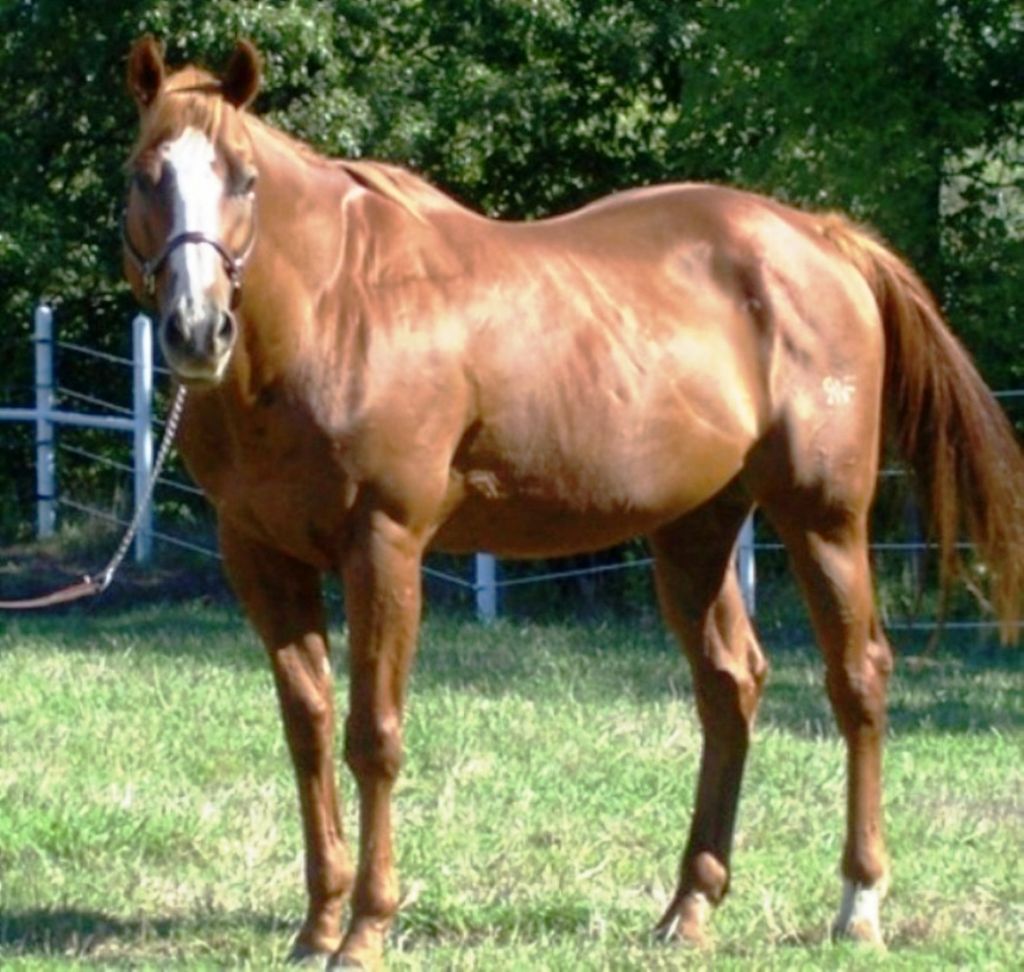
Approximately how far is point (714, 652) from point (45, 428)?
1016cm

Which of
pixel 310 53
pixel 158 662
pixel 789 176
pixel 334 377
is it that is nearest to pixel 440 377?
pixel 334 377

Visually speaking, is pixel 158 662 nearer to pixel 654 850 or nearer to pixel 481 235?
pixel 654 850

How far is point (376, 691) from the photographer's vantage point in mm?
5289

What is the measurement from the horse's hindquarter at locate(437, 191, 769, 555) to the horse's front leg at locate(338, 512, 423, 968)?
0.30 meters

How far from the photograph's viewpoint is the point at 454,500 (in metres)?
5.45

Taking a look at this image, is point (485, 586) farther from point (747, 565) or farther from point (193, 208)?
point (193, 208)

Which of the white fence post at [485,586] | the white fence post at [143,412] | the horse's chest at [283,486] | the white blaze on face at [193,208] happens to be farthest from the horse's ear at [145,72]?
the white fence post at [143,412]

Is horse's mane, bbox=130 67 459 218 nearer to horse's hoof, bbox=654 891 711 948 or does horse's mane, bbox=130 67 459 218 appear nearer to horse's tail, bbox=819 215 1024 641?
horse's tail, bbox=819 215 1024 641

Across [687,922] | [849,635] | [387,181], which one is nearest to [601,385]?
[387,181]

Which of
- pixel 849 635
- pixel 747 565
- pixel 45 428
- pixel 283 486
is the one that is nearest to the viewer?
pixel 283 486

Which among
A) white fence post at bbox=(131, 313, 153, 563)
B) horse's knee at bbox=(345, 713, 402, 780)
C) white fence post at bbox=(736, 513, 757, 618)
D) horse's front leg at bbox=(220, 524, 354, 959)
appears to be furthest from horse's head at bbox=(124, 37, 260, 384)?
white fence post at bbox=(131, 313, 153, 563)

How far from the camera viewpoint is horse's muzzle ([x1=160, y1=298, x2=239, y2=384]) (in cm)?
483

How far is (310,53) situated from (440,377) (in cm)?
1027

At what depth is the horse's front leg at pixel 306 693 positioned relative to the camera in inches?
217
